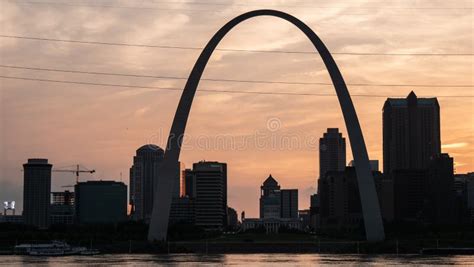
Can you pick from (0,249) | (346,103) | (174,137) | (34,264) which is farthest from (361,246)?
(0,249)

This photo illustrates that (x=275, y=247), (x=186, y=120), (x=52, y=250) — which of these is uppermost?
(x=186, y=120)

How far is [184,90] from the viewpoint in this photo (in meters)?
93.4

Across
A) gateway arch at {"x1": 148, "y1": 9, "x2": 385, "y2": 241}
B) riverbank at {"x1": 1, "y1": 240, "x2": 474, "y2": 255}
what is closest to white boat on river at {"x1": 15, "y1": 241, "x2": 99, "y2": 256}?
riverbank at {"x1": 1, "y1": 240, "x2": 474, "y2": 255}

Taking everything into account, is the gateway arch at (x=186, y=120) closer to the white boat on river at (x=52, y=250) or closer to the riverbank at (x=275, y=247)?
the riverbank at (x=275, y=247)

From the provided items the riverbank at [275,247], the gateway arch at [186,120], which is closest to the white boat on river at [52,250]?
the riverbank at [275,247]

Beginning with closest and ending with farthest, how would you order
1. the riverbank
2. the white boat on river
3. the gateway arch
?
the gateway arch → the riverbank → the white boat on river

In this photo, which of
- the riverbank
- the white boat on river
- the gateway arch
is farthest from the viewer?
the white boat on river

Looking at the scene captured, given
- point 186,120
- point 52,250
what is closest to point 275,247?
point 186,120

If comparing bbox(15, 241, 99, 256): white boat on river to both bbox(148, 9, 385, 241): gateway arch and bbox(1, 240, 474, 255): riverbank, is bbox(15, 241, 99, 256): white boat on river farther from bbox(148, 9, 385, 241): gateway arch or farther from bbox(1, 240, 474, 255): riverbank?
bbox(148, 9, 385, 241): gateway arch

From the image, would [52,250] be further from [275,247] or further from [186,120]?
[275,247]

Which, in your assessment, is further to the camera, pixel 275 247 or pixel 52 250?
pixel 275 247

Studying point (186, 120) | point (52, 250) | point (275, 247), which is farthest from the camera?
point (275, 247)

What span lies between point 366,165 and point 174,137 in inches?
787

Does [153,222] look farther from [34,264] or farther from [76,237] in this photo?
[76,237]
